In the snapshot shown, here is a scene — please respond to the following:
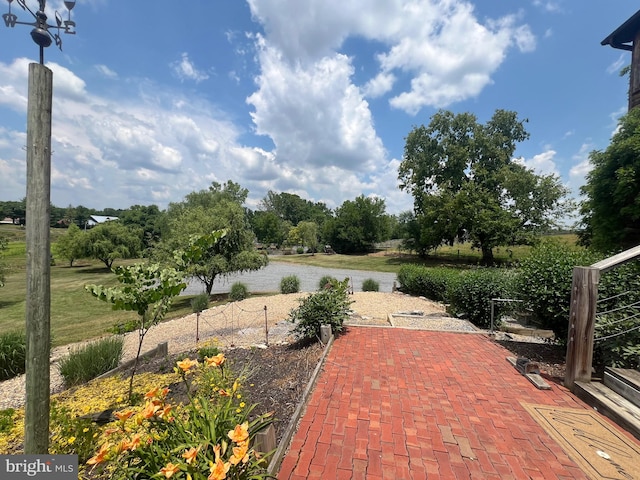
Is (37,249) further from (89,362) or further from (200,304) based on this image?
(200,304)

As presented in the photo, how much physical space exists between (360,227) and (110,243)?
3273cm

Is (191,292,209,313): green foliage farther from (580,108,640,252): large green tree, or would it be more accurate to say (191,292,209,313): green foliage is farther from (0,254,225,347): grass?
(580,108,640,252): large green tree

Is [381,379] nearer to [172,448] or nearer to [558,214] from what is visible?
[172,448]

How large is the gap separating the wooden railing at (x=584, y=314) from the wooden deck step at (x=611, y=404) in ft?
0.47

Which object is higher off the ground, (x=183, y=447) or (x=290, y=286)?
(x=183, y=447)

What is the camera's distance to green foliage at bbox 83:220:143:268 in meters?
30.1

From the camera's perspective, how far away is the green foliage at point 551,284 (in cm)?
439

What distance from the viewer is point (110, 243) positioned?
3106 cm

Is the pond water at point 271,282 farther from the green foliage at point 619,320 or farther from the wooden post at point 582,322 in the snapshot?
the wooden post at point 582,322

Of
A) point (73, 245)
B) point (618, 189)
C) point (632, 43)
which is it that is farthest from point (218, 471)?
point (73, 245)

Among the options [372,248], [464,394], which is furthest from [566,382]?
[372,248]

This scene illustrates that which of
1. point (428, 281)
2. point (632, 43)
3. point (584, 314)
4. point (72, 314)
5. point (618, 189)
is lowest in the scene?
point (72, 314)

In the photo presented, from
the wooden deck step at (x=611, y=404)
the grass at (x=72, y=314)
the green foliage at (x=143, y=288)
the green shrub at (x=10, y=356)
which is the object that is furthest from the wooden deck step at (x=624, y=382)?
the green shrub at (x=10, y=356)

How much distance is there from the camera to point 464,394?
364 cm
